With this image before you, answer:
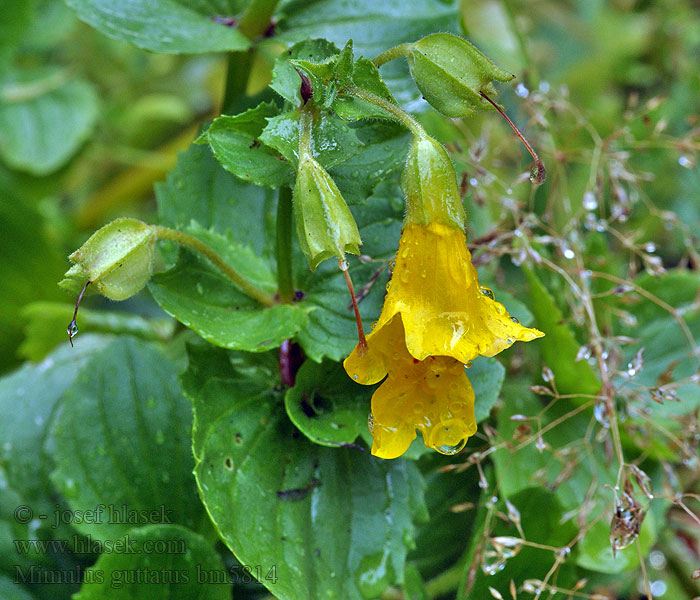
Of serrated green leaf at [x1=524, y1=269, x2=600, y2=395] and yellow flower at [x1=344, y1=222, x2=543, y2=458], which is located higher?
yellow flower at [x1=344, y1=222, x2=543, y2=458]

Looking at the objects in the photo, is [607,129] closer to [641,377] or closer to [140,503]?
[641,377]

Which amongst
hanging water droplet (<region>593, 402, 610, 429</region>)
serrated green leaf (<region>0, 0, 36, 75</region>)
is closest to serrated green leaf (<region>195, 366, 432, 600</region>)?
hanging water droplet (<region>593, 402, 610, 429</region>)

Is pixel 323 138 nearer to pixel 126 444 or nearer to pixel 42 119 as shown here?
pixel 126 444

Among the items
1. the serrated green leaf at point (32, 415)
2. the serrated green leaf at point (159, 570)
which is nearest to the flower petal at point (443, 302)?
the serrated green leaf at point (159, 570)

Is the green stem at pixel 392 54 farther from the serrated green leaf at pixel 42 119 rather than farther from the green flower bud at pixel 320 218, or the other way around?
the serrated green leaf at pixel 42 119

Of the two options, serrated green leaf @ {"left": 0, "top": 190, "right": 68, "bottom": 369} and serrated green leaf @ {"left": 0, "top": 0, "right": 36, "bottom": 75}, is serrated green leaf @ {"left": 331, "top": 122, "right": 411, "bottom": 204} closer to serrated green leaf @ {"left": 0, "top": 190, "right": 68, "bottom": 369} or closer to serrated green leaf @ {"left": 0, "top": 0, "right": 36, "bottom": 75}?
serrated green leaf @ {"left": 0, "top": 190, "right": 68, "bottom": 369}

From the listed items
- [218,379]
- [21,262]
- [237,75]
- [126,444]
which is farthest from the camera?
[21,262]

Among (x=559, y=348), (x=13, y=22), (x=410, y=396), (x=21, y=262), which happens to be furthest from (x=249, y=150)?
(x=13, y=22)
